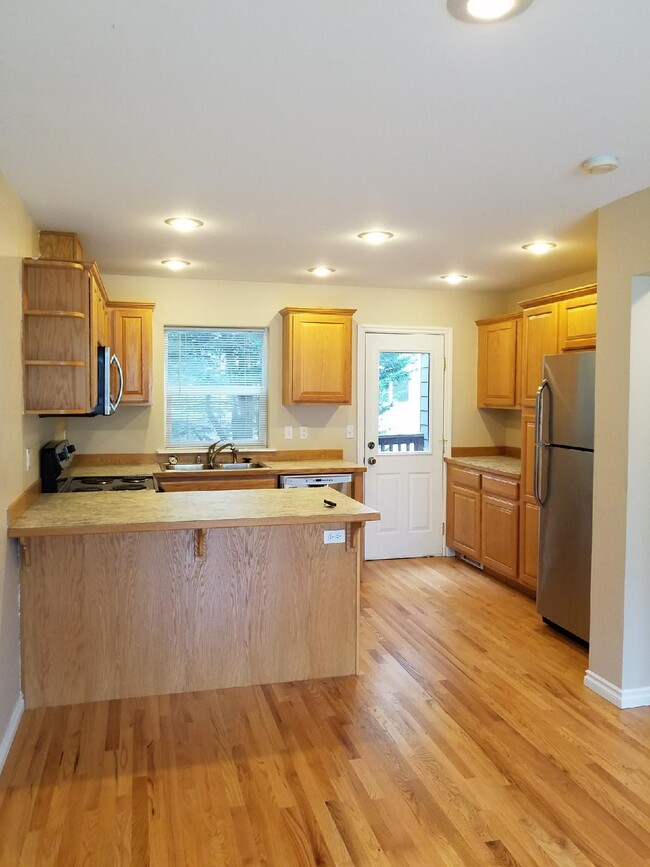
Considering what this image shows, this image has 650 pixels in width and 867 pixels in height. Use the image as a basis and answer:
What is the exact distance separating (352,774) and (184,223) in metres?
2.84

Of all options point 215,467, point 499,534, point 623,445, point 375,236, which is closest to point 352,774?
point 623,445

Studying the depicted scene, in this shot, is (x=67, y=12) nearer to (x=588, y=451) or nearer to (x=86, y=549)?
(x=86, y=549)

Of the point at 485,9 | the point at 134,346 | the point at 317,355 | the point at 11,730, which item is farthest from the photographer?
the point at 317,355

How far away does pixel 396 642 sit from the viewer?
3.98 meters

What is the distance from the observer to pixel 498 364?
5.74 meters

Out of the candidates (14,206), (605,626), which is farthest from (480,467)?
(14,206)

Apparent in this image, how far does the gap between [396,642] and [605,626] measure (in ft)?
3.95

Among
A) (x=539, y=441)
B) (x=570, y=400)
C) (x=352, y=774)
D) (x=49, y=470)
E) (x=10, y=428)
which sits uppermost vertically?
(x=570, y=400)

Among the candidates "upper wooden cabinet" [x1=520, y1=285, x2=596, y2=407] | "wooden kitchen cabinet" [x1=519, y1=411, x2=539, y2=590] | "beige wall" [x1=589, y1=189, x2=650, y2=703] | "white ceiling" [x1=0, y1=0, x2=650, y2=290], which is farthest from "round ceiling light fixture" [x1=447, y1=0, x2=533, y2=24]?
"wooden kitchen cabinet" [x1=519, y1=411, x2=539, y2=590]

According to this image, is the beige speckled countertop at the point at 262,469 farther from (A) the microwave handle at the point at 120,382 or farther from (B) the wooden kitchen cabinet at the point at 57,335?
(B) the wooden kitchen cabinet at the point at 57,335

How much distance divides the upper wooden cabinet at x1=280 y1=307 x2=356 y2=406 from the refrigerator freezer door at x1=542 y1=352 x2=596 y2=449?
1825 mm

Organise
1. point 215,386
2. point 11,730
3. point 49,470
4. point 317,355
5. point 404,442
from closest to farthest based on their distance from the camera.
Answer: point 11,730
point 49,470
point 317,355
point 215,386
point 404,442

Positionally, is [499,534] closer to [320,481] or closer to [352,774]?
[320,481]

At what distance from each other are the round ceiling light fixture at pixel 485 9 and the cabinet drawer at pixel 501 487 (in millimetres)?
3682
